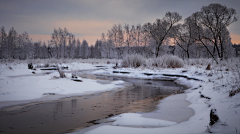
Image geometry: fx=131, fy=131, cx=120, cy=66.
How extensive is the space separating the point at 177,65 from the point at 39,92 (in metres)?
11.3

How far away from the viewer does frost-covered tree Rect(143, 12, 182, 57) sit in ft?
69.3

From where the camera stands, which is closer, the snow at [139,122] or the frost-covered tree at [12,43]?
the snow at [139,122]

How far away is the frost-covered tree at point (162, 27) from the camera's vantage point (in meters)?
21.1

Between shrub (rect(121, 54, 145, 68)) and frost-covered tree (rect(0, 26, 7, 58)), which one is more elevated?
frost-covered tree (rect(0, 26, 7, 58))

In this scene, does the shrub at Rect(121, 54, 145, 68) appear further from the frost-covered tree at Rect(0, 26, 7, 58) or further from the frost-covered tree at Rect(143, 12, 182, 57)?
the frost-covered tree at Rect(0, 26, 7, 58)

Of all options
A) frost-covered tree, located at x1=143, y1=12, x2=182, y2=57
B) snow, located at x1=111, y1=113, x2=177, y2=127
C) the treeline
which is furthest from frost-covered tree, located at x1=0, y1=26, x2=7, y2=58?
snow, located at x1=111, y1=113, x2=177, y2=127

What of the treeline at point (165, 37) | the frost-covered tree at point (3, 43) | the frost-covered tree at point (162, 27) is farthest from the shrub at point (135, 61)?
the frost-covered tree at point (3, 43)

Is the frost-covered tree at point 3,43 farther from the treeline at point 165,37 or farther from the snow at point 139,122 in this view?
the snow at point 139,122

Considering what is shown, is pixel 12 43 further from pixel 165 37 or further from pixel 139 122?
pixel 139 122

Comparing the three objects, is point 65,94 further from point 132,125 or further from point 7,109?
point 132,125

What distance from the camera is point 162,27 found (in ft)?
72.9

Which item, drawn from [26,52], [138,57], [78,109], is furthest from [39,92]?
[26,52]

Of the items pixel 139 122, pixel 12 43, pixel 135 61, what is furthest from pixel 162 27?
pixel 12 43

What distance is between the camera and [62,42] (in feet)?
127
